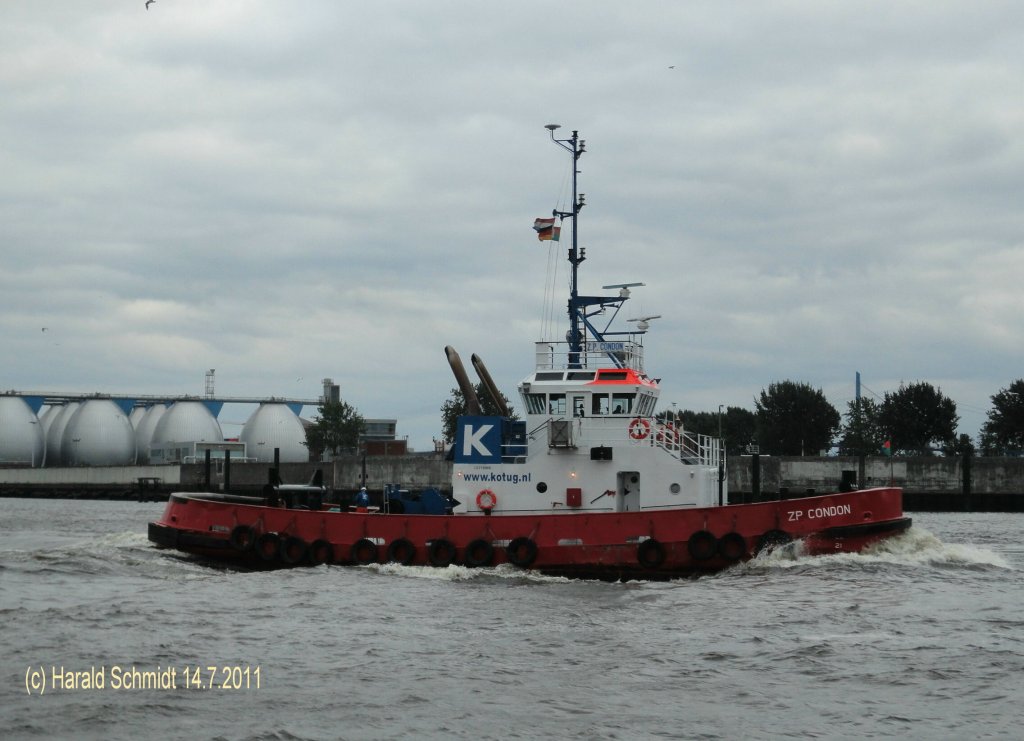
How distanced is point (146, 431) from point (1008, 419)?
66.0m

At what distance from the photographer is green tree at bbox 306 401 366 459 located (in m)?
88.4

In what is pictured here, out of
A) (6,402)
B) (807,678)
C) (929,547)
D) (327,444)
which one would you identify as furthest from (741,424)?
(807,678)

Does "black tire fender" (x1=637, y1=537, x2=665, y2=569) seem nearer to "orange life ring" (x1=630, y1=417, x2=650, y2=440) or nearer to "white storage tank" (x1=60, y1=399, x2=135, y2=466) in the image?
"orange life ring" (x1=630, y1=417, x2=650, y2=440)

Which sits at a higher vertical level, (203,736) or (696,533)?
(696,533)

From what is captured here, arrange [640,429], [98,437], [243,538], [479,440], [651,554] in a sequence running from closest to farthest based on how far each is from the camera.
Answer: [651,554], [640,429], [479,440], [243,538], [98,437]

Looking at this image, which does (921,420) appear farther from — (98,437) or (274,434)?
(98,437)

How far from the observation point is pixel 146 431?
3807 inches

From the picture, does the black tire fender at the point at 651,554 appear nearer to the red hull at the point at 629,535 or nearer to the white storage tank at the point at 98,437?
the red hull at the point at 629,535

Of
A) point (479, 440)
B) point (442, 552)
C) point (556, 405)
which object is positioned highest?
point (556, 405)

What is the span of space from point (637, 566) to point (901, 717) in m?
8.92

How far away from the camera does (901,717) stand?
11.4 meters

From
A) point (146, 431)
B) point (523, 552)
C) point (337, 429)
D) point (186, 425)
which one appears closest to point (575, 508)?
point (523, 552)

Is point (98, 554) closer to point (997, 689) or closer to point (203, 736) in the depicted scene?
point (203, 736)

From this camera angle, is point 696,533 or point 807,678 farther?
point 696,533
